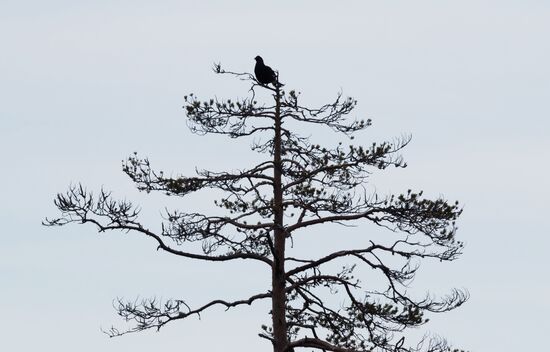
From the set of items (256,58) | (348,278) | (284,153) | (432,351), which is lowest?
(432,351)

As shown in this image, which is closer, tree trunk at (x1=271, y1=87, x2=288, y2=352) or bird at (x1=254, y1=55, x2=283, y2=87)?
tree trunk at (x1=271, y1=87, x2=288, y2=352)

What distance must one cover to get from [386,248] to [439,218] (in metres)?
1.15

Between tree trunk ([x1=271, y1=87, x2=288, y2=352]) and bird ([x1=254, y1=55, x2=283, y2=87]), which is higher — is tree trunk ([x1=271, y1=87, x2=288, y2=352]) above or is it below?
below

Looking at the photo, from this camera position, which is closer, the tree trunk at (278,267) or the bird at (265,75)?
the tree trunk at (278,267)

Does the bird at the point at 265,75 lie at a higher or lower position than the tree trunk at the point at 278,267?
higher

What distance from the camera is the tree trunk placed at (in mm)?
20984

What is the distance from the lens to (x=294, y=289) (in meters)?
22.2

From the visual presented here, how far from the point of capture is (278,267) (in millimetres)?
21109

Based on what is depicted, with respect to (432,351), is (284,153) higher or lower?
higher

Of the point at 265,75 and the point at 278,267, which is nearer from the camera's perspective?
the point at 278,267

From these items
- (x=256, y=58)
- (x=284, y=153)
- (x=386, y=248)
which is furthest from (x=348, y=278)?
(x=256, y=58)

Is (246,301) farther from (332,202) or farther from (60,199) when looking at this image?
(60,199)

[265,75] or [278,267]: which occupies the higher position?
[265,75]

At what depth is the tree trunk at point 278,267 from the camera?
2098 centimetres
